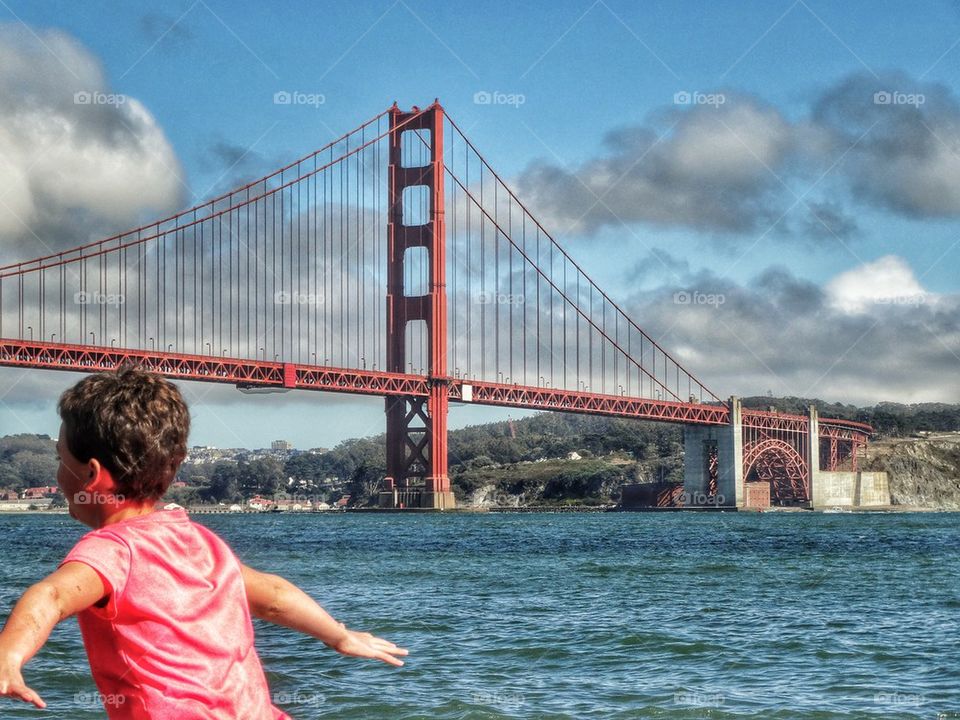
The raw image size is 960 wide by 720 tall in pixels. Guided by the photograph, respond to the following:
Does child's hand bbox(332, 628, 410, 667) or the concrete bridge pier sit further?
the concrete bridge pier

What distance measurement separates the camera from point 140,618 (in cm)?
211

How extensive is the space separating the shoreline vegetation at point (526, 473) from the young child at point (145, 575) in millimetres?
93460

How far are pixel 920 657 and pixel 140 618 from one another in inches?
484

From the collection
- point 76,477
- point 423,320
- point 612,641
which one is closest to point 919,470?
point 423,320

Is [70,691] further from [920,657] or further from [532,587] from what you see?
[532,587]

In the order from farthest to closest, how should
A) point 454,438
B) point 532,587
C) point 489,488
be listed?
1. point 454,438
2. point 489,488
3. point 532,587

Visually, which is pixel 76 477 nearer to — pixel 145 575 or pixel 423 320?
pixel 145 575

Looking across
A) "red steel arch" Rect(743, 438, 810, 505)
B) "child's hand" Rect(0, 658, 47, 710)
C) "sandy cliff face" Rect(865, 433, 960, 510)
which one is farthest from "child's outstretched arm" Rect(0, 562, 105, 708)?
"sandy cliff face" Rect(865, 433, 960, 510)

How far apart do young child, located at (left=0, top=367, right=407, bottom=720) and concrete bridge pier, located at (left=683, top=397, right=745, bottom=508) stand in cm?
8549

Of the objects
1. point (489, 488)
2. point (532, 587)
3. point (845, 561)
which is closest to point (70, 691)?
point (532, 587)

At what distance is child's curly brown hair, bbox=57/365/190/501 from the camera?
84.7 inches

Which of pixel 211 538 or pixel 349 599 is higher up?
pixel 211 538

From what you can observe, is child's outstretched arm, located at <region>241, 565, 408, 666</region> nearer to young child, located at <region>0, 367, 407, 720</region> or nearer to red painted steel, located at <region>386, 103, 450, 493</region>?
young child, located at <region>0, 367, 407, 720</region>

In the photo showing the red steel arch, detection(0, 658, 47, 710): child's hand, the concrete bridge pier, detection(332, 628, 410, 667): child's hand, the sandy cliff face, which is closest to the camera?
detection(0, 658, 47, 710): child's hand
